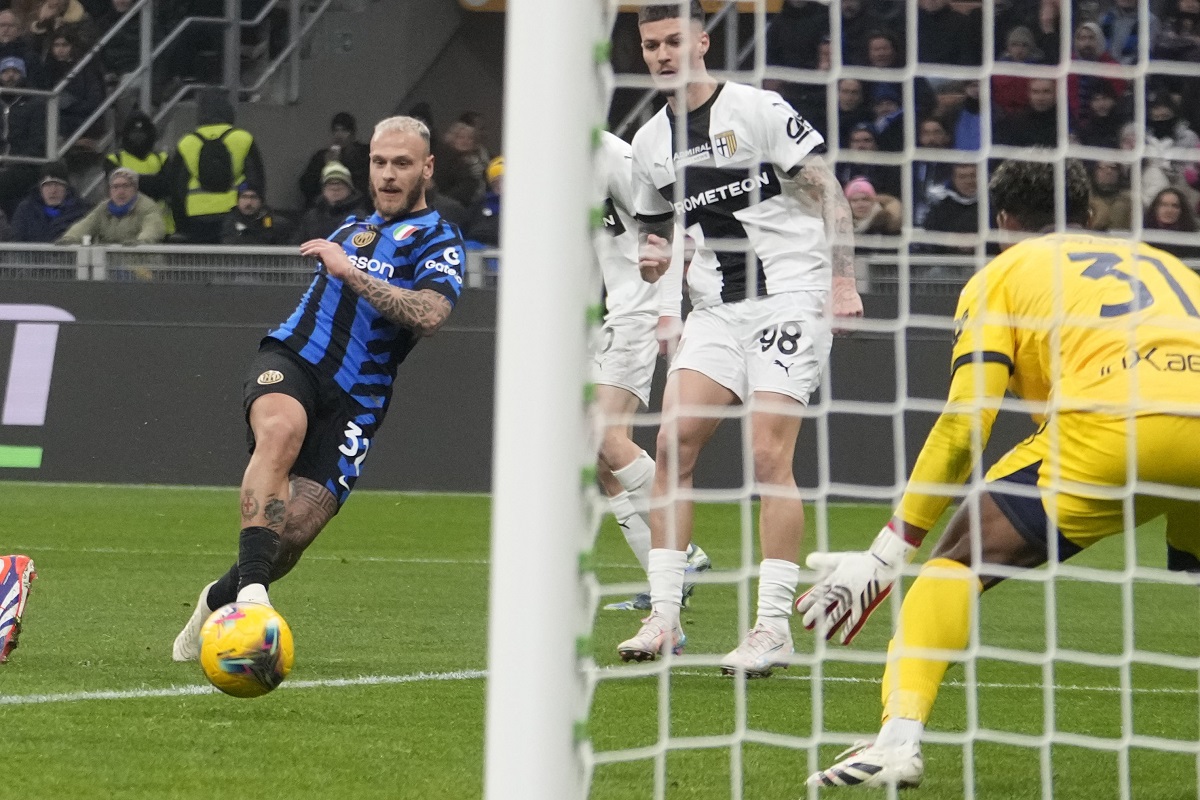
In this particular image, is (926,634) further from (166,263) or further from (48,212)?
(48,212)

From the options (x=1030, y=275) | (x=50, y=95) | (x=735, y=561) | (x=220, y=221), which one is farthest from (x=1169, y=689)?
(x=50, y=95)

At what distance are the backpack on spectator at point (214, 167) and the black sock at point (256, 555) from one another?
28.9ft

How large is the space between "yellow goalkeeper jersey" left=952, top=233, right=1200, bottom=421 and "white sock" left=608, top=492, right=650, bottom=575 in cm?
305

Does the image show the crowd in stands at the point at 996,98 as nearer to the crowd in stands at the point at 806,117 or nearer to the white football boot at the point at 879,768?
the crowd in stands at the point at 806,117

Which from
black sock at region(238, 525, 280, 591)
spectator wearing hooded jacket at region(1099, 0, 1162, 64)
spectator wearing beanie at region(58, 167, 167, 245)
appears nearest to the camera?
black sock at region(238, 525, 280, 591)

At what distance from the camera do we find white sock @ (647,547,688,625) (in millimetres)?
5445

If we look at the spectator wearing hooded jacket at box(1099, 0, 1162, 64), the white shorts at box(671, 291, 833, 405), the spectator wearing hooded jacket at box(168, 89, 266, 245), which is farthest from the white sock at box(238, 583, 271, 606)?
the spectator wearing hooded jacket at box(168, 89, 266, 245)

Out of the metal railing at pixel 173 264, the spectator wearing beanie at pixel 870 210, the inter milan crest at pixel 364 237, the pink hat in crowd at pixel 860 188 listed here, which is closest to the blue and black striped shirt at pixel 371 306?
the inter milan crest at pixel 364 237

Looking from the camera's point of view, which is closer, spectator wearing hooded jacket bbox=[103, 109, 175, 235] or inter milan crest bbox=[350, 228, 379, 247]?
inter milan crest bbox=[350, 228, 379, 247]

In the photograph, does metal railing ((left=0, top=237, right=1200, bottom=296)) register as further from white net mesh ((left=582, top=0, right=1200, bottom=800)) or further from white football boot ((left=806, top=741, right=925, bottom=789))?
white football boot ((left=806, top=741, right=925, bottom=789))

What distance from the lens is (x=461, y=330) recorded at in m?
11.6

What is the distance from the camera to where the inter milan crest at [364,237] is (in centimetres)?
560

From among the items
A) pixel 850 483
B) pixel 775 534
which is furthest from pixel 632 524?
pixel 850 483

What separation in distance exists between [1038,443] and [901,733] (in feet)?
2.26
